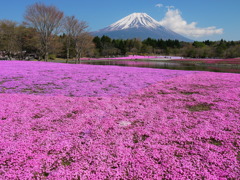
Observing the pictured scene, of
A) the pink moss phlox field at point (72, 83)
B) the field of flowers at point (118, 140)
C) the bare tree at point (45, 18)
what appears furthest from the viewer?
the bare tree at point (45, 18)

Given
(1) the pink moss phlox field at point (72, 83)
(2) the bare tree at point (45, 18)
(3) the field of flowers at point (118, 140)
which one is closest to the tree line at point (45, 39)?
(2) the bare tree at point (45, 18)

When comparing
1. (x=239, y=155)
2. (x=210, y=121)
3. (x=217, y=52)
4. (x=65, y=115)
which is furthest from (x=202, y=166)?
(x=217, y=52)

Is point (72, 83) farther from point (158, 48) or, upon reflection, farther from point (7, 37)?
point (158, 48)

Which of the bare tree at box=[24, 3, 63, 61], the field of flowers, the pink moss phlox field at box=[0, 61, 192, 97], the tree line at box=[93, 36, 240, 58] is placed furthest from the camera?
the tree line at box=[93, 36, 240, 58]

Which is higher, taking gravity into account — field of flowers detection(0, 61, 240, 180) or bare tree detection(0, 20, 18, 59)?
bare tree detection(0, 20, 18, 59)

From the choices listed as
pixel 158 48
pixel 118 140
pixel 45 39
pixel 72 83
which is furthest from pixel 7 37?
pixel 158 48

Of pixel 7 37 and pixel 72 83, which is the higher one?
pixel 7 37

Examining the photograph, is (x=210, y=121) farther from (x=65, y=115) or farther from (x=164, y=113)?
(x=65, y=115)

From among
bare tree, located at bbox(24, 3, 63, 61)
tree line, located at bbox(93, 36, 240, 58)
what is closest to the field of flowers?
bare tree, located at bbox(24, 3, 63, 61)

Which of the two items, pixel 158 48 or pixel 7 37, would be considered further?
pixel 158 48

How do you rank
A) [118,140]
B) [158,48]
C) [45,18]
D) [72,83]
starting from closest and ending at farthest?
[118,140] < [72,83] < [45,18] < [158,48]

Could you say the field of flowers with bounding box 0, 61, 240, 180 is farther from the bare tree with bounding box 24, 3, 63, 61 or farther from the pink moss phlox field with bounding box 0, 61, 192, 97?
the bare tree with bounding box 24, 3, 63, 61

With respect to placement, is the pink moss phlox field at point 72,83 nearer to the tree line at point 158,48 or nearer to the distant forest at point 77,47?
the distant forest at point 77,47

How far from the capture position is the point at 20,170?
4.62 meters
